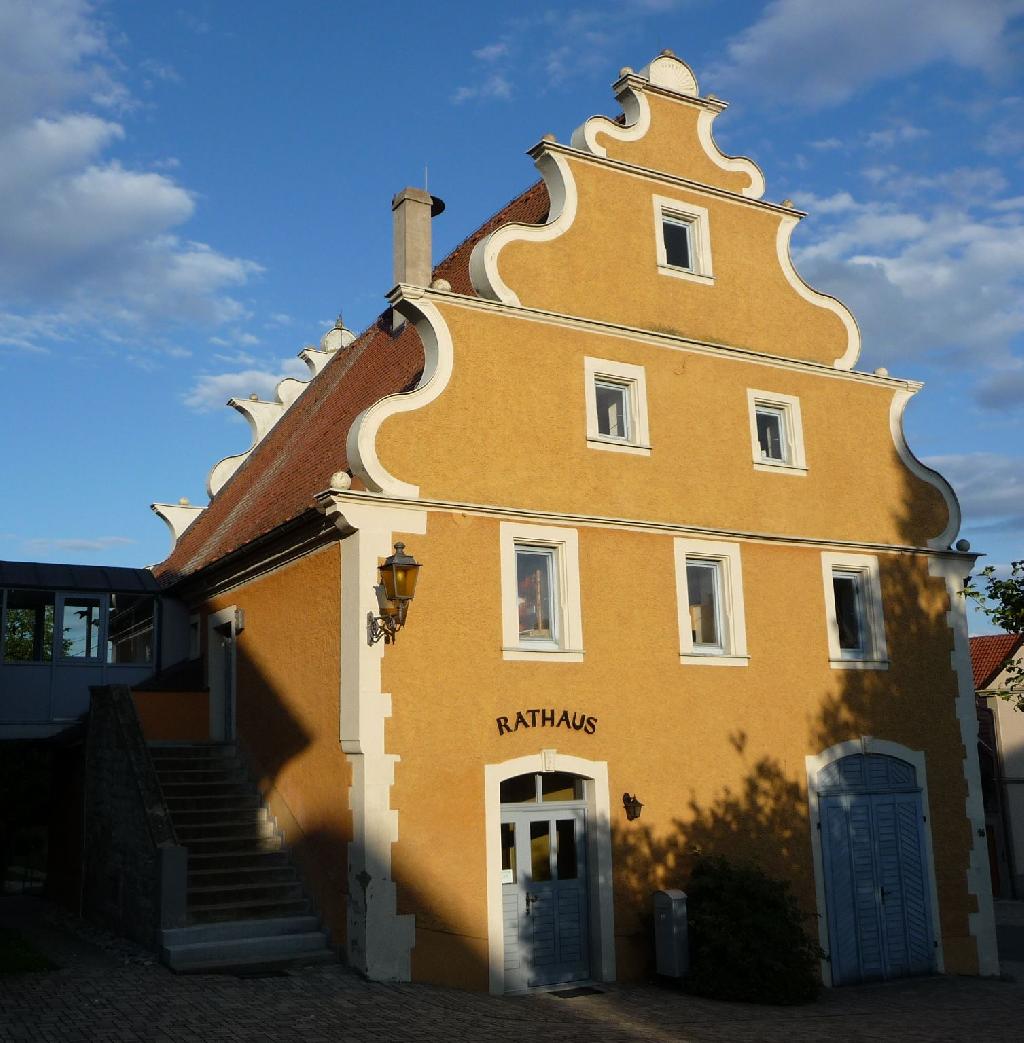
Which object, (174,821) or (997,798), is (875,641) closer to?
(174,821)

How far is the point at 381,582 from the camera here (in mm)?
12344

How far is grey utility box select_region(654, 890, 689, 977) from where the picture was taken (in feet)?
42.5

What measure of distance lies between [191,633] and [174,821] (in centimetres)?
493

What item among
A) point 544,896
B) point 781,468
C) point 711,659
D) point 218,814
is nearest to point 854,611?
point 781,468

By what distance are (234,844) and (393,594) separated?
4286mm

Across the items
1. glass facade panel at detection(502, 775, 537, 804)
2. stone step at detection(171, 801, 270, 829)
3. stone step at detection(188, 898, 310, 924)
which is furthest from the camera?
stone step at detection(171, 801, 270, 829)

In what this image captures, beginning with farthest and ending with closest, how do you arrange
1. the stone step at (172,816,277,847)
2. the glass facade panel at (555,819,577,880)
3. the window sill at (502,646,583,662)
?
1. the stone step at (172,816,277,847)
2. the glass facade panel at (555,819,577,880)
3. the window sill at (502,646,583,662)

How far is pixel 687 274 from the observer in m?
16.1

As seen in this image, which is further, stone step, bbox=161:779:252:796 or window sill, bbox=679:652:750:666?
stone step, bbox=161:779:252:796

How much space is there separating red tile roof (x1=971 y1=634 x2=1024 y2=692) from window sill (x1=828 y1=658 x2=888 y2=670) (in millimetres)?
19624

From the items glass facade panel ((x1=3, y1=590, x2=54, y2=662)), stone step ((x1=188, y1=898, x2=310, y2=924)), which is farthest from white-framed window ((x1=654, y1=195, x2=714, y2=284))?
glass facade panel ((x1=3, y1=590, x2=54, y2=662))

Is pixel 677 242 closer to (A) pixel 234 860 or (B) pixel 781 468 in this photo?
(B) pixel 781 468

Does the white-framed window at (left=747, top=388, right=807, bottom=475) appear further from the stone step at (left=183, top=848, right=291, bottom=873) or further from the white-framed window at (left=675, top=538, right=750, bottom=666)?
the stone step at (left=183, top=848, right=291, bottom=873)

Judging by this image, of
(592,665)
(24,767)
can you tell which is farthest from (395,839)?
(24,767)
